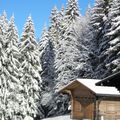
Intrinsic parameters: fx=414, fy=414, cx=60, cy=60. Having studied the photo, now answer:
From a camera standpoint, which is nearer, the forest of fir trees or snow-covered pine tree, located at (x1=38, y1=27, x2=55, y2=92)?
the forest of fir trees

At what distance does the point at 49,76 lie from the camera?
6881 centimetres

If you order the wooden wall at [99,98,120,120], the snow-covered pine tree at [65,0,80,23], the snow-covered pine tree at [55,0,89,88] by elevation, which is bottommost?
the wooden wall at [99,98,120,120]

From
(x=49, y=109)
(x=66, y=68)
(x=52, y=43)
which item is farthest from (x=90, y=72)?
(x=52, y=43)

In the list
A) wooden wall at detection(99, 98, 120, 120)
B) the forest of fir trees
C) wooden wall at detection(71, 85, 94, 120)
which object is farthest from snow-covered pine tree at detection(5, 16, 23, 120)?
wooden wall at detection(99, 98, 120, 120)

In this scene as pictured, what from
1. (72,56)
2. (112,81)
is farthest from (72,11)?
(112,81)

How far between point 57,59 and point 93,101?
105 ft

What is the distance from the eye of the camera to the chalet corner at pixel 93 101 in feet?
90.4

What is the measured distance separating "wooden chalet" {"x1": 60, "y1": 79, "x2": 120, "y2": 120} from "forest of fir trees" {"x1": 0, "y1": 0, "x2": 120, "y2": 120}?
11307 mm

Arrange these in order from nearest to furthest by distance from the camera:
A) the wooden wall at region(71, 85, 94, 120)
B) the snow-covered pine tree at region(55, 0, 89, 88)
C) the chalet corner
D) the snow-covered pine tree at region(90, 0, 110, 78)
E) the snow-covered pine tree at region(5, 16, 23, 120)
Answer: the chalet corner
the wooden wall at region(71, 85, 94, 120)
the snow-covered pine tree at region(5, 16, 23, 120)
the snow-covered pine tree at region(90, 0, 110, 78)
the snow-covered pine tree at region(55, 0, 89, 88)

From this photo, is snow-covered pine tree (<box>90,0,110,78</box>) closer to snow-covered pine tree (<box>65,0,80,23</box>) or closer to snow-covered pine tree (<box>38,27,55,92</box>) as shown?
snow-covered pine tree (<box>65,0,80,23</box>)

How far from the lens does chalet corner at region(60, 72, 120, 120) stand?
90.4 ft

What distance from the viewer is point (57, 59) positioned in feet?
202

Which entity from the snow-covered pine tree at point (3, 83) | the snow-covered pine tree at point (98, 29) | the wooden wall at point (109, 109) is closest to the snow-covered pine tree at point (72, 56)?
the snow-covered pine tree at point (98, 29)

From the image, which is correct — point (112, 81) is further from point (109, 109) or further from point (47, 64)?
point (47, 64)
